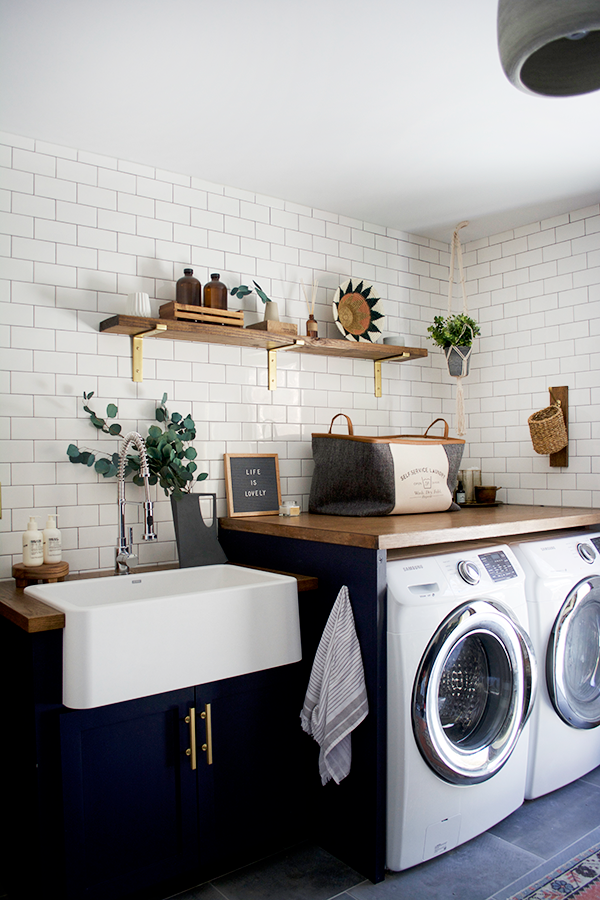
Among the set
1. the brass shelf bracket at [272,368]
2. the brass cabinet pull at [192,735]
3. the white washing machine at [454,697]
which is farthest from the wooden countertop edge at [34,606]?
the brass shelf bracket at [272,368]

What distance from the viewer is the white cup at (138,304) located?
8.75ft

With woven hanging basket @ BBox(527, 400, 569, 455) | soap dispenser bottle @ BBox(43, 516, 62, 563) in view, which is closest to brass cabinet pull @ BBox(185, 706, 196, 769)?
soap dispenser bottle @ BBox(43, 516, 62, 563)

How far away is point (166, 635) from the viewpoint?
198 centimetres

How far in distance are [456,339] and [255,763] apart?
7.60ft

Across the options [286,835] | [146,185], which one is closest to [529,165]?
[146,185]

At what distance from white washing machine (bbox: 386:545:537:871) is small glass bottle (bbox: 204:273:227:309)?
137 centimetres

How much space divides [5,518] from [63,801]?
1.07 m

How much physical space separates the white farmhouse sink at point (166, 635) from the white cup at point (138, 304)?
1.03 meters

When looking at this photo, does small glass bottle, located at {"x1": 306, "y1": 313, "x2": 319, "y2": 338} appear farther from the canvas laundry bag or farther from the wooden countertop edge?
the wooden countertop edge

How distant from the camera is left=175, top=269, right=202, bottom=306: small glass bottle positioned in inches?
111

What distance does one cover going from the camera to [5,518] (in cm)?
251

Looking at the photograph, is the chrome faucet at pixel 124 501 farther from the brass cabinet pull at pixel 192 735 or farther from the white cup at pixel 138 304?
the brass cabinet pull at pixel 192 735

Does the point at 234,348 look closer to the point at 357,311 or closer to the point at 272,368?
the point at 272,368

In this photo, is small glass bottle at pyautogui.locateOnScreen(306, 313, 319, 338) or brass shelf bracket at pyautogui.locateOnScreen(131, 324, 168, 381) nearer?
brass shelf bracket at pyautogui.locateOnScreen(131, 324, 168, 381)
